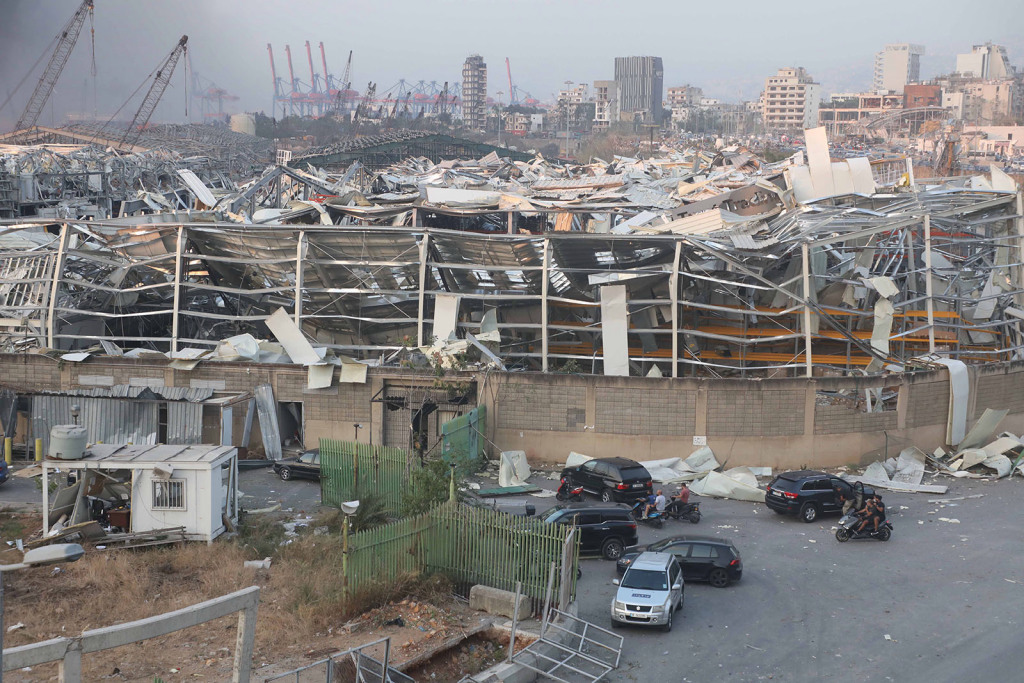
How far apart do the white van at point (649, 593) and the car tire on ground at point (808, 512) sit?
495cm

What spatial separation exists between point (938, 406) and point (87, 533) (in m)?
17.7

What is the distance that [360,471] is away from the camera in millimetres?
18547

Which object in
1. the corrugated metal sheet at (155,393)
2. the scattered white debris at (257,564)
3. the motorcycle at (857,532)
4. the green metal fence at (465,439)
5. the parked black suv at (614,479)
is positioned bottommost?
the scattered white debris at (257,564)

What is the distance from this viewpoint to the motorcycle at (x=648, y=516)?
59.9ft

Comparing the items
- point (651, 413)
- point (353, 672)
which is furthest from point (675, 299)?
point (353, 672)

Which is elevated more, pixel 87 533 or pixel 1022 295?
pixel 1022 295

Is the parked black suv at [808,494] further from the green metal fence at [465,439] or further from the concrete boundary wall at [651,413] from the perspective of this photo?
the green metal fence at [465,439]

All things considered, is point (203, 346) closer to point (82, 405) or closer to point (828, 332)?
point (82, 405)

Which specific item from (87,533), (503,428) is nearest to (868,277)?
(503,428)

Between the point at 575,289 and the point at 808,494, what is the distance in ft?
29.1

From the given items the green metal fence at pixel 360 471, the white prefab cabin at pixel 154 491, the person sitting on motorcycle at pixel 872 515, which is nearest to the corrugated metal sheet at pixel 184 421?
the green metal fence at pixel 360 471

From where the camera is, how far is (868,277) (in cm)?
2512

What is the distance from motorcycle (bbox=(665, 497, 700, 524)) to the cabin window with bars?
837 cm

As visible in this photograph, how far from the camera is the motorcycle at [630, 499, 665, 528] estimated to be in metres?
18.2
